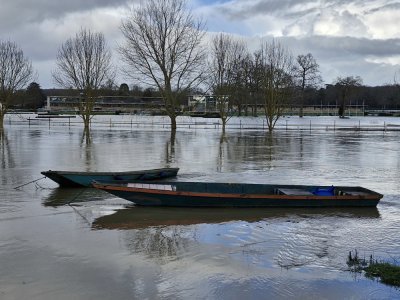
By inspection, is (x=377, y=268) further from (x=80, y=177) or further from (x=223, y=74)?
(x=223, y=74)

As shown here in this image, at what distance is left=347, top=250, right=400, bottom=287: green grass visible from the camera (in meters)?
6.88

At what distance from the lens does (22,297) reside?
6523mm

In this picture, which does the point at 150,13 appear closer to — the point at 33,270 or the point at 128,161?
the point at 128,161

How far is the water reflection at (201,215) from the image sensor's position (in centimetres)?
1073

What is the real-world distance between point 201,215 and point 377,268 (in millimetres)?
4863

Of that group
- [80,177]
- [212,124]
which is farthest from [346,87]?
[80,177]

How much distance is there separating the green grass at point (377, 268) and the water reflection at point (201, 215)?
3.38m

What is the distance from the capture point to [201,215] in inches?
451

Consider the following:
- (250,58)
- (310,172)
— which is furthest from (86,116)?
(310,172)

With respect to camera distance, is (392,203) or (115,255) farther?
(392,203)

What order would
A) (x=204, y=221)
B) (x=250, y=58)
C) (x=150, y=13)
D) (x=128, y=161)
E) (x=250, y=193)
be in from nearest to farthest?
(x=204, y=221), (x=250, y=193), (x=128, y=161), (x=150, y=13), (x=250, y=58)

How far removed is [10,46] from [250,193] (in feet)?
145

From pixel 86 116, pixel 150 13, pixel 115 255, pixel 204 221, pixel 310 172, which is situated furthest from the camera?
pixel 86 116

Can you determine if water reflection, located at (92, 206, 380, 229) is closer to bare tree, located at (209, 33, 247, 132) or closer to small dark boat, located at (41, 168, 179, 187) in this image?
small dark boat, located at (41, 168, 179, 187)
